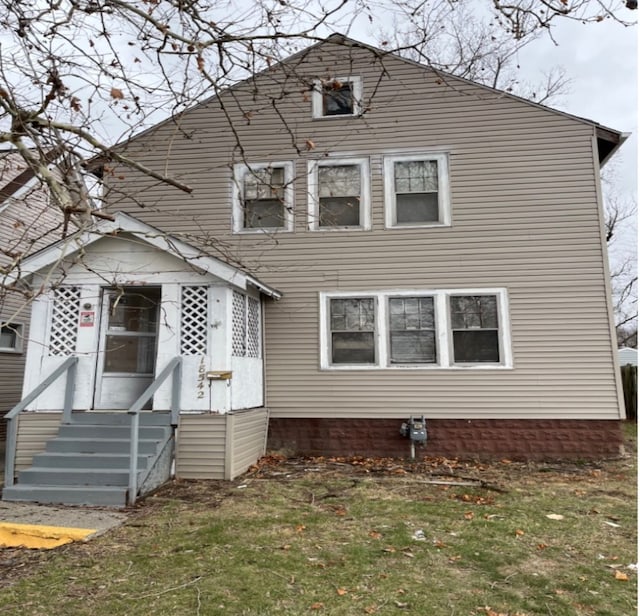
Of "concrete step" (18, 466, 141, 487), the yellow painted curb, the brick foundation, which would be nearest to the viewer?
the yellow painted curb

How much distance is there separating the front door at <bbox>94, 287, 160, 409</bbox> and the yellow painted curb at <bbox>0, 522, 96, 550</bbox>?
2646 mm

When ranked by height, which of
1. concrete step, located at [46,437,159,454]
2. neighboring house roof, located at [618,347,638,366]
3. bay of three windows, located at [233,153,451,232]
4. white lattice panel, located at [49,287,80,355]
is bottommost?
concrete step, located at [46,437,159,454]

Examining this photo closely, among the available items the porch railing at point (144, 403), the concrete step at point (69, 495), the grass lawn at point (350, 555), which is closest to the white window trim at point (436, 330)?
the grass lawn at point (350, 555)

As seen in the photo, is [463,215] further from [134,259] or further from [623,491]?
[134,259]

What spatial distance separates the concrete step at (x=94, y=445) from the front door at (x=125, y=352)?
2.90 ft

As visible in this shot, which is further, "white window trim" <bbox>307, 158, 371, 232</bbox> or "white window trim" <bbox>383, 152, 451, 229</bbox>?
"white window trim" <bbox>307, 158, 371, 232</bbox>

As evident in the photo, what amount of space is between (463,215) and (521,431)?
3.82 metres

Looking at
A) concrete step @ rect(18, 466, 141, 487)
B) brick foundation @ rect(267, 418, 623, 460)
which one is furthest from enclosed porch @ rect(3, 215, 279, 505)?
brick foundation @ rect(267, 418, 623, 460)

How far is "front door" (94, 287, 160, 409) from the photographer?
786 cm

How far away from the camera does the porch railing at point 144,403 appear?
19.9 ft

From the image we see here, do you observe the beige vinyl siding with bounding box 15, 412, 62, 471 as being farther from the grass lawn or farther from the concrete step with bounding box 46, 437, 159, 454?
the grass lawn

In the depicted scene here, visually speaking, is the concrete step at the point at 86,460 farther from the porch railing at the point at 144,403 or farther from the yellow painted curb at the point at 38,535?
the yellow painted curb at the point at 38,535

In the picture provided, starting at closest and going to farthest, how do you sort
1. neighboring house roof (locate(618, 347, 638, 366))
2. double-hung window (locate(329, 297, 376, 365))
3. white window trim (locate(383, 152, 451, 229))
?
double-hung window (locate(329, 297, 376, 365)) < white window trim (locate(383, 152, 451, 229)) < neighboring house roof (locate(618, 347, 638, 366))

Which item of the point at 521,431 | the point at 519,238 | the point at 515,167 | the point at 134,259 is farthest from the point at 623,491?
the point at 134,259
